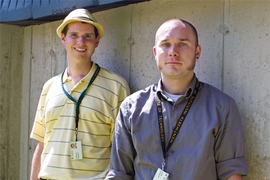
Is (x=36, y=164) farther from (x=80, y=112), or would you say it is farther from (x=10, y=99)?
(x=10, y=99)

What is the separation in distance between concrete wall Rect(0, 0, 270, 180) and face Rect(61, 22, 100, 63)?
404 millimetres

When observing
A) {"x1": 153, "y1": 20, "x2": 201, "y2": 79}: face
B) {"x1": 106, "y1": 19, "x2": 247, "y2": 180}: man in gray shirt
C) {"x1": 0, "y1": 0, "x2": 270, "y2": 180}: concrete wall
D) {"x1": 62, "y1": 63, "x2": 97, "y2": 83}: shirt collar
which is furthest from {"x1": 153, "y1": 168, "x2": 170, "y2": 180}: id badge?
{"x1": 62, "y1": 63, "x2": 97, "y2": 83}: shirt collar

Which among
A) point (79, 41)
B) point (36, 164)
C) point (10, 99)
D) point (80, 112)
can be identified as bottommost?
point (36, 164)

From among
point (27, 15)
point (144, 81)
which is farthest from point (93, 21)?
point (27, 15)

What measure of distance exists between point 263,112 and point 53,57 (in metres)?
2.30

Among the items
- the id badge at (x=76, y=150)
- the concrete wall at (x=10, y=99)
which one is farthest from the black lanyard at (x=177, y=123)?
the concrete wall at (x=10, y=99)

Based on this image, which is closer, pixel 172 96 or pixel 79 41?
pixel 172 96

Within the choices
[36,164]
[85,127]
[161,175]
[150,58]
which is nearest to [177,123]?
[161,175]

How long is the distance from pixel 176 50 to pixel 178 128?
1.53 feet

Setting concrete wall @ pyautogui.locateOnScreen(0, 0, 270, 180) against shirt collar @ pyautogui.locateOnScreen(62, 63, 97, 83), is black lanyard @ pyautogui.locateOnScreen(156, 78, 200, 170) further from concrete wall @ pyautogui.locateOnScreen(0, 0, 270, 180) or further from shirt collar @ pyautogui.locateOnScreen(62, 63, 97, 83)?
shirt collar @ pyautogui.locateOnScreen(62, 63, 97, 83)

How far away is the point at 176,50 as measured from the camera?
284 centimetres

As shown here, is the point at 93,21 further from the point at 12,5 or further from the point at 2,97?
the point at 2,97

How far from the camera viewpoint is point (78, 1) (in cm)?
390

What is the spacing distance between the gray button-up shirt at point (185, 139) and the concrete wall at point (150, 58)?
34cm
